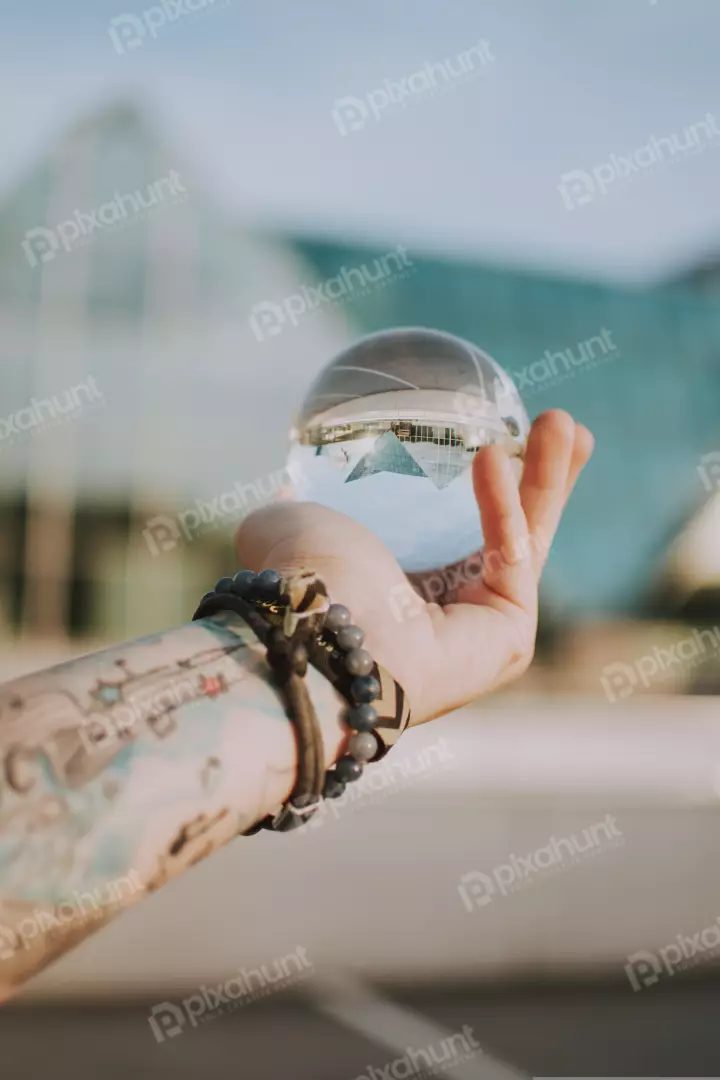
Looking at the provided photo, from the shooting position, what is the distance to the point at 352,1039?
7398 mm

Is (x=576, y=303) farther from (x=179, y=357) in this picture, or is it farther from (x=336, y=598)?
(x=336, y=598)

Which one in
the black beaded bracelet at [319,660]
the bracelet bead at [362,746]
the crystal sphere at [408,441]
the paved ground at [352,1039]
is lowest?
the paved ground at [352,1039]

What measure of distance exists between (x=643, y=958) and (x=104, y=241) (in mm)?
13475

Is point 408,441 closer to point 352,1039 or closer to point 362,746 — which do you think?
point 362,746

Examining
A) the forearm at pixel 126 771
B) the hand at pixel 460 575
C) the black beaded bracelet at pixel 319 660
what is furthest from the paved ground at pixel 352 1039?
the forearm at pixel 126 771

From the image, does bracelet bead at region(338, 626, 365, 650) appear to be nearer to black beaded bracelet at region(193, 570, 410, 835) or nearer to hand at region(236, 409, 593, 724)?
black beaded bracelet at region(193, 570, 410, 835)

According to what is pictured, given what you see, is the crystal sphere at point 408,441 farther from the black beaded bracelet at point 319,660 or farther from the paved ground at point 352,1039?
the paved ground at point 352,1039

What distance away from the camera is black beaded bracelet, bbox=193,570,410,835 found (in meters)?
1.54

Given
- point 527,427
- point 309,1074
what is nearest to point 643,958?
point 309,1074

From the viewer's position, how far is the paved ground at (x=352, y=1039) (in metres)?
7.09

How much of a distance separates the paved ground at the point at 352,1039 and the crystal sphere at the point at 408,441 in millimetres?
6043

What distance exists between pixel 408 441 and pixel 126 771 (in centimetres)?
96

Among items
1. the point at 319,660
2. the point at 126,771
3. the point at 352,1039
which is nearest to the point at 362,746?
the point at 319,660

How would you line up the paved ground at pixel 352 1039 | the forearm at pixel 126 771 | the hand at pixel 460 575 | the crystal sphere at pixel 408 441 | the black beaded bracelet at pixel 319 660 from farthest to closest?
the paved ground at pixel 352 1039
the crystal sphere at pixel 408 441
the hand at pixel 460 575
the black beaded bracelet at pixel 319 660
the forearm at pixel 126 771
